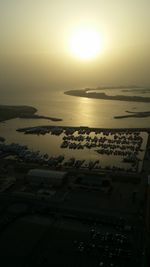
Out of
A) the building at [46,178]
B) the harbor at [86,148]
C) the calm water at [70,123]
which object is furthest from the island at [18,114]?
the building at [46,178]

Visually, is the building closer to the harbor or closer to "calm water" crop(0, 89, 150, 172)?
the harbor

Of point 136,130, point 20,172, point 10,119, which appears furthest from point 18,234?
point 10,119

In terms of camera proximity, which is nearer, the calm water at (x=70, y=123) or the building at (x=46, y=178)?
the building at (x=46, y=178)

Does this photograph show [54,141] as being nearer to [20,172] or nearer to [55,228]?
[20,172]

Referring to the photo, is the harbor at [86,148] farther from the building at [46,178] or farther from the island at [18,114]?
the island at [18,114]

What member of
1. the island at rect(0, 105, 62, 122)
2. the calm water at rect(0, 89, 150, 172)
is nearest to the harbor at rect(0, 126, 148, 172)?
the calm water at rect(0, 89, 150, 172)

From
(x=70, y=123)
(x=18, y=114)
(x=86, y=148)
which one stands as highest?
(x=18, y=114)

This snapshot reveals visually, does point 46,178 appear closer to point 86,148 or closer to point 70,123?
point 86,148

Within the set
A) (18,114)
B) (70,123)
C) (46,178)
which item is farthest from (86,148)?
(18,114)
